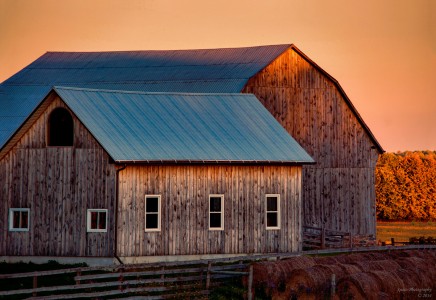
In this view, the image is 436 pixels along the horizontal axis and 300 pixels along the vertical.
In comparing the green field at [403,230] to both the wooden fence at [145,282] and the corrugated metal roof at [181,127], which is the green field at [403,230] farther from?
the wooden fence at [145,282]

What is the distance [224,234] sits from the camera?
46.8m

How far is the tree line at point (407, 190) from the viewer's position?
9931 centimetres

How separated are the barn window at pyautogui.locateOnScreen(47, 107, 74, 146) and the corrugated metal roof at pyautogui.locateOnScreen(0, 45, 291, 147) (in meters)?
15.4

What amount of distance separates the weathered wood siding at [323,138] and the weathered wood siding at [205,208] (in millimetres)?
12053

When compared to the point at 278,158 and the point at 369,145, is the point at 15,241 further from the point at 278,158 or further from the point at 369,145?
the point at 369,145

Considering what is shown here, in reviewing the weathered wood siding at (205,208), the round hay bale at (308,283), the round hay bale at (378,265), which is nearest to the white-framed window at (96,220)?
the weathered wood siding at (205,208)

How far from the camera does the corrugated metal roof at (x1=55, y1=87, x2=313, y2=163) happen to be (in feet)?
149

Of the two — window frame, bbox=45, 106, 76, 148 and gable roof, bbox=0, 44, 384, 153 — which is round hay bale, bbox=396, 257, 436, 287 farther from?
gable roof, bbox=0, 44, 384, 153

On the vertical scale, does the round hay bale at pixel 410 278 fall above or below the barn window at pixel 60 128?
below

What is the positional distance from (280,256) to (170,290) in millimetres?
5888

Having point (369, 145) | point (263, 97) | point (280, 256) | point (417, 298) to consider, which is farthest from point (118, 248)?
point (369, 145)

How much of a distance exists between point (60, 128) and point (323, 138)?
19.7 metres

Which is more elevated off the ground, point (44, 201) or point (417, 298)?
point (44, 201)

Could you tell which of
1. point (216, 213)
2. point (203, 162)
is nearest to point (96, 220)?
point (203, 162)
